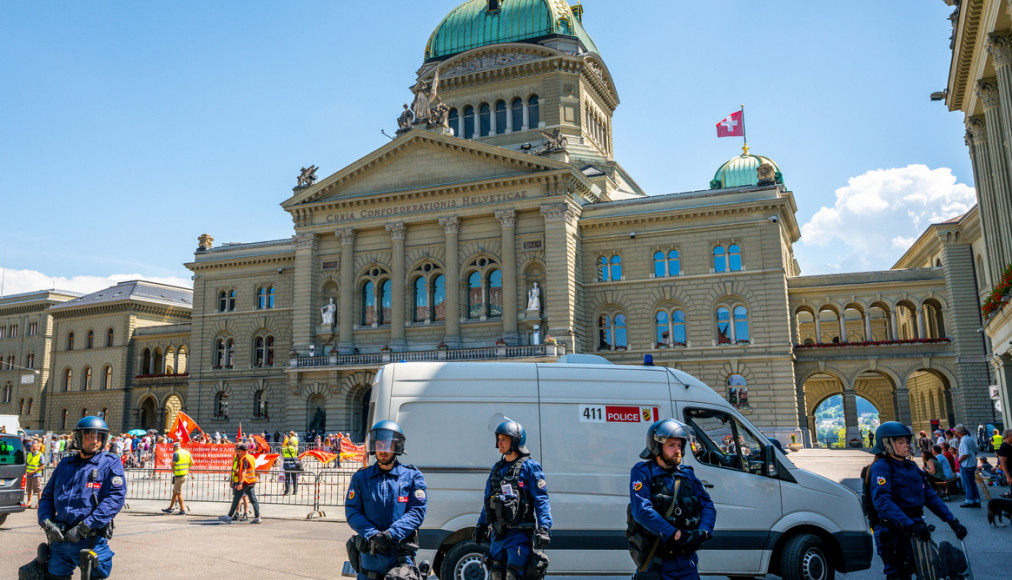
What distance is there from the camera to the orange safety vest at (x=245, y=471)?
17422 mm

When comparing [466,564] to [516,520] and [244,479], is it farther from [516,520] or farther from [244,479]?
[244,479]

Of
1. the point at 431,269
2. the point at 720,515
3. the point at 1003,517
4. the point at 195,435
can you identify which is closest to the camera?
the point at 720,515

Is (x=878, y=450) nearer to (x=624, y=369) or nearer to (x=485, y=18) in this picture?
(x=624, y=369)

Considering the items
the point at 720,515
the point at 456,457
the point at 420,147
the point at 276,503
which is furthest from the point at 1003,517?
the point at 420,147

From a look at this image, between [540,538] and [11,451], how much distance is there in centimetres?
1487

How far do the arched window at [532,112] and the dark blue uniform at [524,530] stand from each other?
48.6 meters

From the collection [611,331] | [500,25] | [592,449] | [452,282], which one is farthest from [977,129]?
[500,25]

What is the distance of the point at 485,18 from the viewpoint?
5769cm

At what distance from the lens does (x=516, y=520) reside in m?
7.20

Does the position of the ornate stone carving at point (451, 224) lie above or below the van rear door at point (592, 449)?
above

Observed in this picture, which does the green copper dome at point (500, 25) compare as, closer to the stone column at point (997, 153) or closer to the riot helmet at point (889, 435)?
the stone column at point (997, 153)

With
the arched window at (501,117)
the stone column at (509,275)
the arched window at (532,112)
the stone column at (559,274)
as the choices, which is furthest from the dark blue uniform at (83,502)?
the arched window at (501,117)

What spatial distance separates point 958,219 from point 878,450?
40.8 meters

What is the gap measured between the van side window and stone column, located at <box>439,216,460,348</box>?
1305 inches
